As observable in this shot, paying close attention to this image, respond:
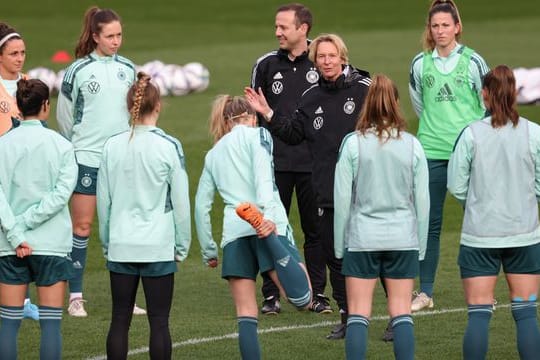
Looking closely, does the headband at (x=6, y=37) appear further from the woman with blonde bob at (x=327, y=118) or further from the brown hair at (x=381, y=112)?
the brown hair at (x=381, y=112)

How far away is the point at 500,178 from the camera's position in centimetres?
803

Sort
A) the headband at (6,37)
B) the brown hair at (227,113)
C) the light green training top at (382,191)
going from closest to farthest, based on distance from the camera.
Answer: the light green training top at (382,191) → the brown hair at (227,113) → the headband at (6,37)

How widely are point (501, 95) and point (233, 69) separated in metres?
18.3

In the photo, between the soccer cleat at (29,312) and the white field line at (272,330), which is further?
the soccer cleat at (29,312)

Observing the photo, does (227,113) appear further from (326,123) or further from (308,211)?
(308,211)

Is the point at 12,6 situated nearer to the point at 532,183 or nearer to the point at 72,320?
the point at 72,320

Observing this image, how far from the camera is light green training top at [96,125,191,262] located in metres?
7.94

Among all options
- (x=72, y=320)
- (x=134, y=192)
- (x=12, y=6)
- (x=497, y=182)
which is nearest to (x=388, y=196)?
(x=497, y=182)

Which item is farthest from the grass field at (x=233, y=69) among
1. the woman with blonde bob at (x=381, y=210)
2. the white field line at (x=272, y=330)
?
the woman with blonde bob at (x=381, y=210)

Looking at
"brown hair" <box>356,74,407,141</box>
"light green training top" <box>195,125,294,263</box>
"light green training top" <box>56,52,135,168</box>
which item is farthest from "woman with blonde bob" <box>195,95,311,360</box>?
"light green training top" <box>56,52,135,168</box>

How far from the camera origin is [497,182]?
26.3ft

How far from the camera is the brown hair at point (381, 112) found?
26.2 ft

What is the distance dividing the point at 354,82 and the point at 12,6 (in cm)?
3220

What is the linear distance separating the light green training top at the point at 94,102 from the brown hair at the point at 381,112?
2646 millimetres
